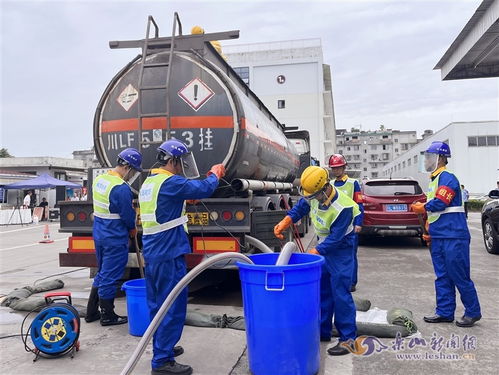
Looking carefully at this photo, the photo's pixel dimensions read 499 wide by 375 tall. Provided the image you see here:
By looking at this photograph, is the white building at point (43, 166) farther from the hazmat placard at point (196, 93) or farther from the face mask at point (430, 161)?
the face mask at point (430, 161)

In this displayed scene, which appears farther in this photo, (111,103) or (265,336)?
(111,103)

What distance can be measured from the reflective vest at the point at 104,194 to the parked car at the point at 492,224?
731 cm

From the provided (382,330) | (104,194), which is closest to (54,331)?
(104,194)

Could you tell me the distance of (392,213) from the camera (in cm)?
935

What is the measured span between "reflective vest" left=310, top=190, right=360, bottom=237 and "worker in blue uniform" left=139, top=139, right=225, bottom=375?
104 cm

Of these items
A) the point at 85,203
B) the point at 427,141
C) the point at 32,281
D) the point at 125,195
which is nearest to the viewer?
the point at 125,195

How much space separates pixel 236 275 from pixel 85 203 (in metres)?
2.47

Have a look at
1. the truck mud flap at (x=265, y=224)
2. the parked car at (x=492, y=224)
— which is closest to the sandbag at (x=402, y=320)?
the truck mud flap at (x=265, y=224)

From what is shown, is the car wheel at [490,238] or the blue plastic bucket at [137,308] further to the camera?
the car wheel at [490,238]

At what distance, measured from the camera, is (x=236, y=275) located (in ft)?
21.4

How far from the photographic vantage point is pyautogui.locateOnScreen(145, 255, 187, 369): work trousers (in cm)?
334

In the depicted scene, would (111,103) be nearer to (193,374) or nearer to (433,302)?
(193,374)

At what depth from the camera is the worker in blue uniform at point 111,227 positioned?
4488 mm

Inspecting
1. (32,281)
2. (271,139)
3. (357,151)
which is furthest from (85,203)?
(357,151)
